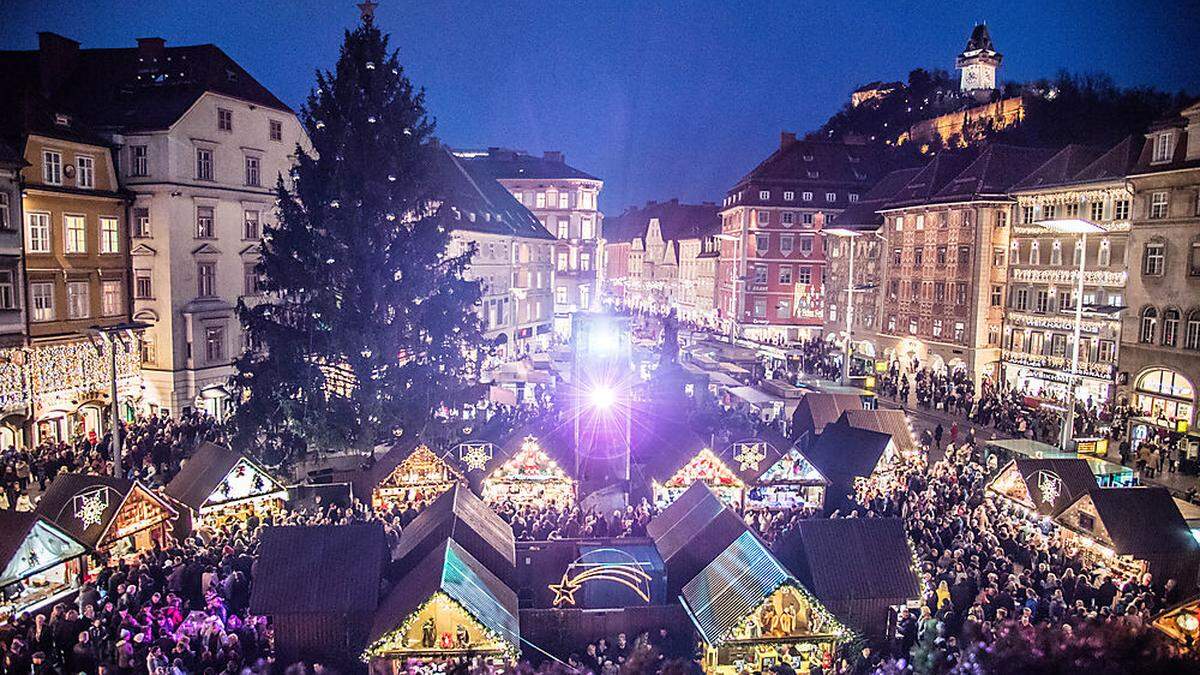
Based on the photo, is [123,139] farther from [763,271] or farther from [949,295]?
[763,271]

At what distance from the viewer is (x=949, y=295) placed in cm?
4750

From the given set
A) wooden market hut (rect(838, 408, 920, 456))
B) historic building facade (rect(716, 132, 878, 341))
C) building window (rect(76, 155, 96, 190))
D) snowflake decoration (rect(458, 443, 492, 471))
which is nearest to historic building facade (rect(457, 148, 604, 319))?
historic building facade (rect(716, 132, 878, 341))

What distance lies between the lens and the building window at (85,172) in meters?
29.5

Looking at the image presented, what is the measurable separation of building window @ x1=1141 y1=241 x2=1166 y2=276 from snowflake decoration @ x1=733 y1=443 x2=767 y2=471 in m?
21.9

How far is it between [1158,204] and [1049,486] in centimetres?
1967

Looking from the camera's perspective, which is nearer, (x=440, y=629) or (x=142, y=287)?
(x=440, y=629)

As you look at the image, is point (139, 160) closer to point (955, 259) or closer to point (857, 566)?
point (857, 566)

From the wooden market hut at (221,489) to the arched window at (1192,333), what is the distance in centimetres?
3295

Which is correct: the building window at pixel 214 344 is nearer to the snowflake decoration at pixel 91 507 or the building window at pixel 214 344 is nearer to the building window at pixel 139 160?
the building window at pixel 139 160

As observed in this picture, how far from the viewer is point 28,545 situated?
1551 centimetres

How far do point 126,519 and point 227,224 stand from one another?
1906 cm

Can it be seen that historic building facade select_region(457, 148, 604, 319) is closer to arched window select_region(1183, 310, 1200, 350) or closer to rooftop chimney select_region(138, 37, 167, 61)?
rooftop chimney select_region(138, 37, 167, 61)

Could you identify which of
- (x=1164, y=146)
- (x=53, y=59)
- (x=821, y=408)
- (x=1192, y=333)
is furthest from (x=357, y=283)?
(x=1164, y=146)

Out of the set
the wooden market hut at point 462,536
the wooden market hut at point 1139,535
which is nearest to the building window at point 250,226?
the wooden market hut at point 462,536
